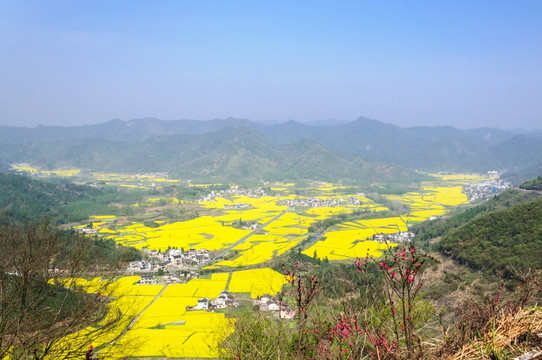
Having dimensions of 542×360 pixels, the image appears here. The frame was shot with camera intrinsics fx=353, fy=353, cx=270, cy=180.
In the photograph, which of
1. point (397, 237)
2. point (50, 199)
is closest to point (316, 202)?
point (397, 237)

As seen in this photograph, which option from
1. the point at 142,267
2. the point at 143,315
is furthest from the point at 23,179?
the point at 143,315

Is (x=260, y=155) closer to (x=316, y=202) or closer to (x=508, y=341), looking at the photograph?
(x=316, y=202)

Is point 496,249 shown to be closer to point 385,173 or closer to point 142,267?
point 142,267

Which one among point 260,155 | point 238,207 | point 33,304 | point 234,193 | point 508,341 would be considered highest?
point 508,341

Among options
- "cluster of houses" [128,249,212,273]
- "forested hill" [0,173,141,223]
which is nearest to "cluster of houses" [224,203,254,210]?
"forested hill" [0,173,141,223]

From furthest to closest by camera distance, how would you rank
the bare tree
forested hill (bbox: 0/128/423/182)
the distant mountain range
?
the distant mountain range → forested hill (bbox: 0/128/423/182) → the bare tree

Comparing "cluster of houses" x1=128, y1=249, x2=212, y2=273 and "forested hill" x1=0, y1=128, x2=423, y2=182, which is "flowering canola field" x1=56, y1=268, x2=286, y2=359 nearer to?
"cluster of houses" x1=128, y1=249, x2=212, y2=273
